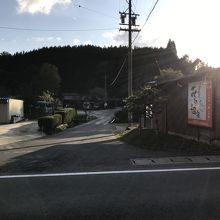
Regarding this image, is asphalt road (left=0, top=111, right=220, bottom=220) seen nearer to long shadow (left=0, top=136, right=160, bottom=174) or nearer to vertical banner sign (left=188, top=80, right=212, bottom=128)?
long shadow (left=0, top=136, right=160, bottom=174)

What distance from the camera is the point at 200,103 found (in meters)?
17.1

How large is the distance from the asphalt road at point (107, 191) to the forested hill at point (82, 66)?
308 feet

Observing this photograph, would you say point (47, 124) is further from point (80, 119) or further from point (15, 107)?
point (80, 119)

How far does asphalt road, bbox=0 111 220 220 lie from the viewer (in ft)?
22.6

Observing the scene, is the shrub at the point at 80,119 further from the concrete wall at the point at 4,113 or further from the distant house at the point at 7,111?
the concrete wall at the point at 4,113

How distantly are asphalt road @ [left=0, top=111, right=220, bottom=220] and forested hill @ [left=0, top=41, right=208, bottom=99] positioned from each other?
93972 mm

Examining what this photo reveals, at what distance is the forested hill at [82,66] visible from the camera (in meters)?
114

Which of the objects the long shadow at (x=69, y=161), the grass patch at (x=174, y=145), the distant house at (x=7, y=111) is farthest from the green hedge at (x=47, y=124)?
the long shadow at (x=69, y=161)

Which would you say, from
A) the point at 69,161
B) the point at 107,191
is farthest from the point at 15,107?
the point at 107,191

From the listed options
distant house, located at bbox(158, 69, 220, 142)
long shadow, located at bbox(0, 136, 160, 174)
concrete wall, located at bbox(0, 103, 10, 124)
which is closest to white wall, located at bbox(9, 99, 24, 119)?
concrete wall, located at bbox(0, 103, 10, 124)

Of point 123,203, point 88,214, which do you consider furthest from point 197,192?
point 88,214

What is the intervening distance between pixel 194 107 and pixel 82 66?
13693 centimetres

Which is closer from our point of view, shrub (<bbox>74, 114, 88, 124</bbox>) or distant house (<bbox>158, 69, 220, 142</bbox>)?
distant house (<bbox>158, 69, 220, 142</bbox>)

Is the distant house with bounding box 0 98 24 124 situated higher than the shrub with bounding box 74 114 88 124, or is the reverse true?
the distant house with bounding box 0 98 24 124
